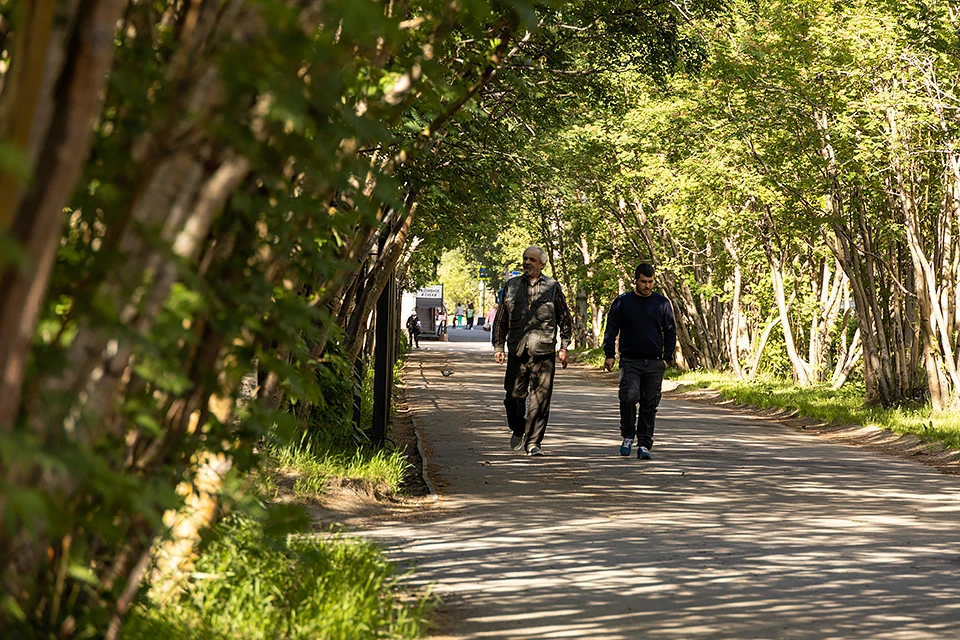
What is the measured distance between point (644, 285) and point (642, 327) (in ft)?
1.41

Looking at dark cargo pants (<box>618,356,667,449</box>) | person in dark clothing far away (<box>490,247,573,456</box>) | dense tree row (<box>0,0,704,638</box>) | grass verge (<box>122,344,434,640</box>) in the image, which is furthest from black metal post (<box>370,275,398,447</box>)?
dense tree row (<box>0,0,704,638</box>)

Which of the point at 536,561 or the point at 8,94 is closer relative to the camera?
the point at 8,94

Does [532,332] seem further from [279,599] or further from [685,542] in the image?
[279,599]

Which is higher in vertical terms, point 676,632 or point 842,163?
point 842,163

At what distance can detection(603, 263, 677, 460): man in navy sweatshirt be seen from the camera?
48.3 feet

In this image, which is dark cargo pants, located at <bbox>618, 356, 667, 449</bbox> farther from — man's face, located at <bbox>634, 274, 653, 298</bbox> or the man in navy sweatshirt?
man's face, located at <bbox>634, 274, 653, 298</bbox>

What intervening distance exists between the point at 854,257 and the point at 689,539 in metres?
15.7

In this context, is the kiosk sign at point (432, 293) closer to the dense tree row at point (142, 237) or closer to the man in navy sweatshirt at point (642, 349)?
the man in navy sweatshirt at point (642, 349)

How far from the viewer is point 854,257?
939 inches

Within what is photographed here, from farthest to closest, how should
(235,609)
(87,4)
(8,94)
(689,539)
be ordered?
(689,539) < (235,609) < (87,4) < (8,94)

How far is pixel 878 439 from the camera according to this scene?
1936 centimetres

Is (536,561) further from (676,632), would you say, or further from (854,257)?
(854,257)

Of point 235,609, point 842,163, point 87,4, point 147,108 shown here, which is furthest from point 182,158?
point 842,163

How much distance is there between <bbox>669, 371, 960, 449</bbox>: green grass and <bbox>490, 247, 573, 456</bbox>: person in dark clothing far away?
515cm
